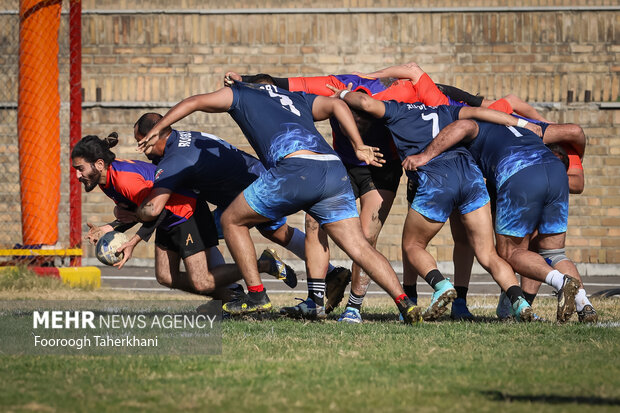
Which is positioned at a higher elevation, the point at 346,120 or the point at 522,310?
the point at 346,120

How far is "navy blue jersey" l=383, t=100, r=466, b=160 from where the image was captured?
7.75 meters

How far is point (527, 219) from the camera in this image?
7605 millimetres

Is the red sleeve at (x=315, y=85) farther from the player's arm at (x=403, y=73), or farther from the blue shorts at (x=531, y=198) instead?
the blue shorts at (x=531, y=198)

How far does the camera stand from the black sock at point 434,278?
7383mm

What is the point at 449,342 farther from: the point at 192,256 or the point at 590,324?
the point at 192,256

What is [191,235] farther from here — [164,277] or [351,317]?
[351,317]

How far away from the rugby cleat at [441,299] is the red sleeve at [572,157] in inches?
75.6

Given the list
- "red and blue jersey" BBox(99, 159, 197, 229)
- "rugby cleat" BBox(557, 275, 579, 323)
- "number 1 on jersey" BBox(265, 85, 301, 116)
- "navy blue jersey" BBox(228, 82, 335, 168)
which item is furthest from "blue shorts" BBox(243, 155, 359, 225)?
"rugby cleat" BBox(557, 275, 579, 323)

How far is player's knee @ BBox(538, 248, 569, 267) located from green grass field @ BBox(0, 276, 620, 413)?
0.85 meters

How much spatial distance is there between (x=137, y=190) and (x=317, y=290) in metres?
1.83

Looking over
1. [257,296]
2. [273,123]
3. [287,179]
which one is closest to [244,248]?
[257,296]

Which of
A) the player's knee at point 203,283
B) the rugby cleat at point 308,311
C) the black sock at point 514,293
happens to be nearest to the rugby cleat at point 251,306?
the rugby cleat at point 308,311

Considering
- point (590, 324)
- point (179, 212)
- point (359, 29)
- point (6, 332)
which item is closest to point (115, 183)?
point (179, 212)

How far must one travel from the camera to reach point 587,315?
7.40 metres
